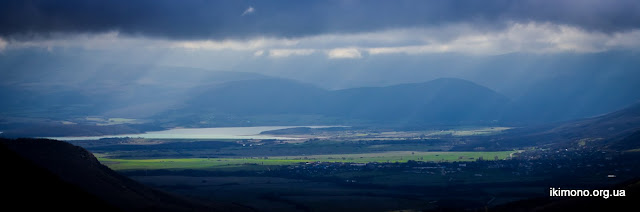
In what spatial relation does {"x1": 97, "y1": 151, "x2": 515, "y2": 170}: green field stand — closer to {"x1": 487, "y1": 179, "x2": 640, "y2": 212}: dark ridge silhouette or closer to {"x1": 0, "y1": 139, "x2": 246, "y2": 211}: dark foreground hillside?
{"x1": 0, "y1": 139, "x2": 246, "y2": 211}: dark foreground hillside

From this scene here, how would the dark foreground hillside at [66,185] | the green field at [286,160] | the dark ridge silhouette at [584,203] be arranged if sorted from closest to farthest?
1. the dark foreground hillside at [66,185]
2. the dark ridge silhouette at [584,203]
3. the green field at [286,160]

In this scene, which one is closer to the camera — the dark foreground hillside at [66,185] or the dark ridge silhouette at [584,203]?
the dark foreground hillside at [66,185]

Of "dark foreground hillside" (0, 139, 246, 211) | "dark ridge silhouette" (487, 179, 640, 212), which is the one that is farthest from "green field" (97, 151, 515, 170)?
"dark ridge silhouette" (487, 179, 640, 212)

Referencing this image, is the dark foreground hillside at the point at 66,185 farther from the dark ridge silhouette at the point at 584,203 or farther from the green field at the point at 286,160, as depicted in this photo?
the green field at the point at 286,160

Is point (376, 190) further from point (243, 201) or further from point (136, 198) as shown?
point (136, 198)

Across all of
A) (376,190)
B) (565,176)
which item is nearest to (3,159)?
(376,190)

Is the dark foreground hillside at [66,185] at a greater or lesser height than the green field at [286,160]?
lesser

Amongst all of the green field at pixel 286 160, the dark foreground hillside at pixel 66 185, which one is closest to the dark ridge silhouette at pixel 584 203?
the dark foreground hillside at pixel 66 185
